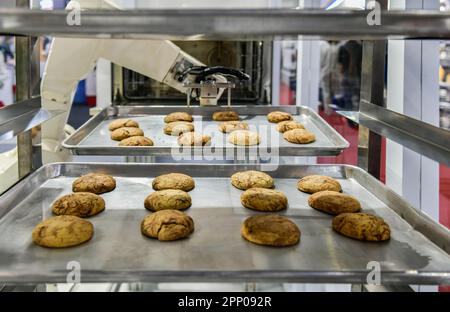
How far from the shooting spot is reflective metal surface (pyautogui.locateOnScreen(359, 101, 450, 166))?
100 centimetres

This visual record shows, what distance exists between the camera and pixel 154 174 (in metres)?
1.66

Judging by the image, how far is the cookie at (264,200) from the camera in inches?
53.9

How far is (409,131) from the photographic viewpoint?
3.90 ft

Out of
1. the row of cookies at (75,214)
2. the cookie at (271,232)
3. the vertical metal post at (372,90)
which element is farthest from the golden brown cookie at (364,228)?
the row of cookies at (75,214)

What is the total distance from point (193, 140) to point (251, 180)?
350 millimetres

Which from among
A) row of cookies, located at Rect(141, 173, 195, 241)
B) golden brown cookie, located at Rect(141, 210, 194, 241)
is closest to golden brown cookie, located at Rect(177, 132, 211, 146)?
row of cookies, located at Rect(141, 173, 195, 241)

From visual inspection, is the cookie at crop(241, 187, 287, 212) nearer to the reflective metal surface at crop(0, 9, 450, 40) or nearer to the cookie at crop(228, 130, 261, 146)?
the cookie at crop(228, 130, 261, 146)

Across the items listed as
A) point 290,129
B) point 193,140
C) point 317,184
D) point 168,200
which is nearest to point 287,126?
point 290,129

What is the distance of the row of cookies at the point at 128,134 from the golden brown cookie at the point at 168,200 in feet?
1.31

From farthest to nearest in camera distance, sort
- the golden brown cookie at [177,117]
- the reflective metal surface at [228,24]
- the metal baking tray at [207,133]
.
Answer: the golden brown cookie at [177,117] → the metal baking tray at [207,133] → the reflective metal surface at [228,24]

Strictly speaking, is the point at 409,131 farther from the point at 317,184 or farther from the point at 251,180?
the point at 251,180

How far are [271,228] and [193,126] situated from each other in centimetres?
102

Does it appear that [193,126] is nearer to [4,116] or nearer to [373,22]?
[4,116]

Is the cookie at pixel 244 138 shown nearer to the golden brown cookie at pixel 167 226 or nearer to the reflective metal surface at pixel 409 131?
the reflective metal surface at pixel 409 131
